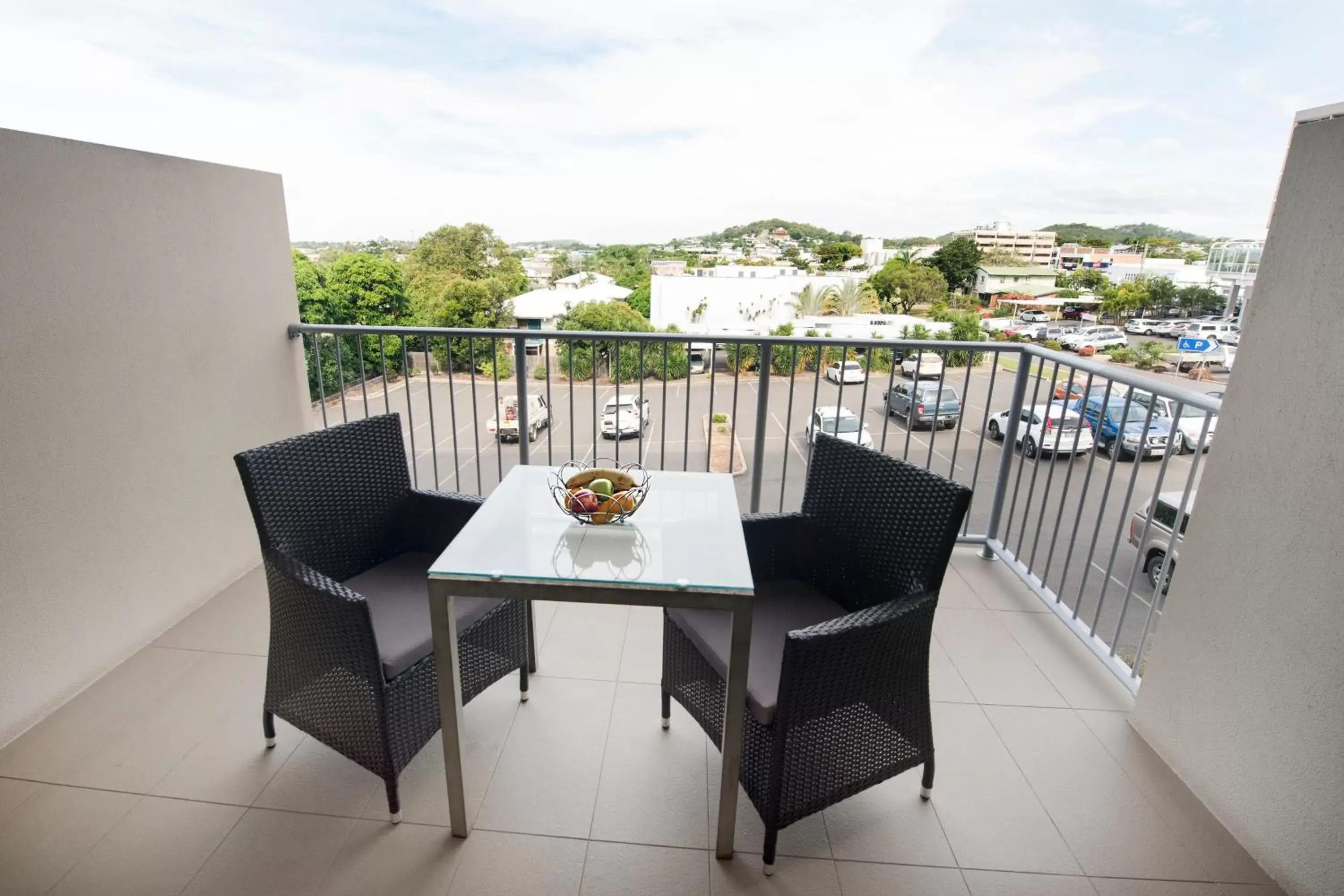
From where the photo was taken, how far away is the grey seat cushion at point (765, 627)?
142cm

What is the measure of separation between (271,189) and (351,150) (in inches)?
378

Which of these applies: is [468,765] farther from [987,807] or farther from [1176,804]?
[1176,804]

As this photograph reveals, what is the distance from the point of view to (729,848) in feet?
4.89

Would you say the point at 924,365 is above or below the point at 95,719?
above

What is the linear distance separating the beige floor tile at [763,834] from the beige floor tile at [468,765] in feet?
2.11

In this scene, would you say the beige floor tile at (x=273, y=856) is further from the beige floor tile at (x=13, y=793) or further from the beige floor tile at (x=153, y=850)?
the beige floor tile at (x=13, y=793)

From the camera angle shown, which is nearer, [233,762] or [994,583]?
[233,762]

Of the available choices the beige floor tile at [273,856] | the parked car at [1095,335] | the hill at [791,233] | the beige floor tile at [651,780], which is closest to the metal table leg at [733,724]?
the beige floor tile at [651,780]

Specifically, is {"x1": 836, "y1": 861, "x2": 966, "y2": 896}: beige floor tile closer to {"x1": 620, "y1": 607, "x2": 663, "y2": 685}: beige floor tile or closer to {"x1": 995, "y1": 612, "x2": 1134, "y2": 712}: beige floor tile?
{"x1": 620, "y1": 607, "x2": 663, "y2": 685}: beige floor tile

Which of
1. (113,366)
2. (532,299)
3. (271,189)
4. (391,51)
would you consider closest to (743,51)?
(391,51)

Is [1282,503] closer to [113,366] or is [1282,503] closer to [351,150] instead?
[113,366]

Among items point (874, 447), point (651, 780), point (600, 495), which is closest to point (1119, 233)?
point (874, 447)

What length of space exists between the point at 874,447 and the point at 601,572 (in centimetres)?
274

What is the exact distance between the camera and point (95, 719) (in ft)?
6.29
